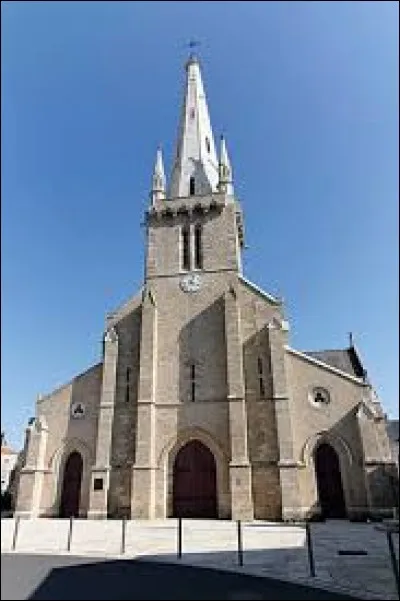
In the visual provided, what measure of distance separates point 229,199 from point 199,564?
855 inches

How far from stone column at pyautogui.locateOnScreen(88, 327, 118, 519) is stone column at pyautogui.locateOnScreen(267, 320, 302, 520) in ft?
26.4

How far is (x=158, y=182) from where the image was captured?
30.4 metres

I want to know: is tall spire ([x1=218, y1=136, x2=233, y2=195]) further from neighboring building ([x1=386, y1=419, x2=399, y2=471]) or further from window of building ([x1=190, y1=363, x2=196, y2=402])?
neighboring building ([x1=386, y1=419, x2=399, y2=471])

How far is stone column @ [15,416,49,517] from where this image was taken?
21.7m

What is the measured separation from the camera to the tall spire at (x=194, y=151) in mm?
30453

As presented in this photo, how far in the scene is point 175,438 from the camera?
73.0ft

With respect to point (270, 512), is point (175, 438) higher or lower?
higher

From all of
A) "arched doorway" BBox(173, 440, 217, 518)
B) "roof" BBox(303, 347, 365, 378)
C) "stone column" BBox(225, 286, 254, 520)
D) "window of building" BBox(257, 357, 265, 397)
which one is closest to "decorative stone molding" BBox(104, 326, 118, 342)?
"stone column" BBox(225, 286, 254, 520)

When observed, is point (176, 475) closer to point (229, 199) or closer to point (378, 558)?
point (378, 558)

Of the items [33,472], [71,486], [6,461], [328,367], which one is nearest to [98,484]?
[71,486]

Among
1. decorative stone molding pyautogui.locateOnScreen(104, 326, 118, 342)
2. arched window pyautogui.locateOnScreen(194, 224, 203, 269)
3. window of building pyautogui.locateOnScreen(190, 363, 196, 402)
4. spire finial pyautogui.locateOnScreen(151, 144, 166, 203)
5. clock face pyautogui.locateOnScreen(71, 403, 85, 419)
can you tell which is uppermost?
spire finial pyautogui.locateOnScreen(151, 144, 166, 203)

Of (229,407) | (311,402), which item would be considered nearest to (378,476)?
(311,402)

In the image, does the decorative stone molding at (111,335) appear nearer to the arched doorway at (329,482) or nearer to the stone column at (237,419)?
the stone column at (237,419)

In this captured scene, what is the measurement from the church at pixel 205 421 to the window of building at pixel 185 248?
14 centimetres
